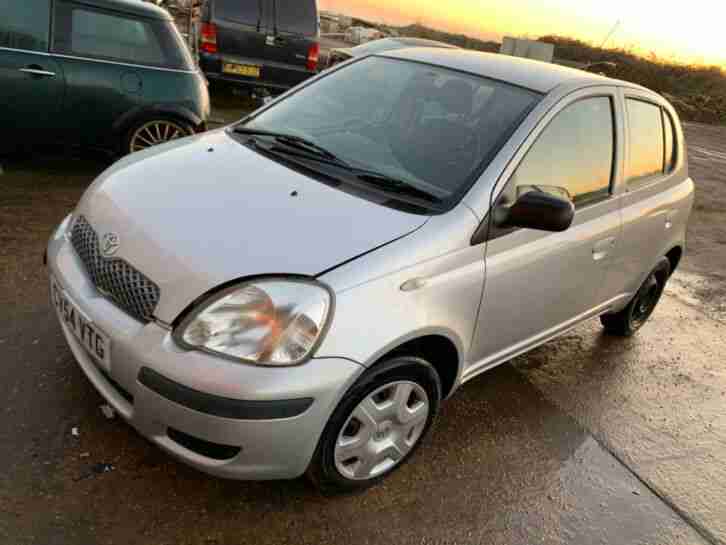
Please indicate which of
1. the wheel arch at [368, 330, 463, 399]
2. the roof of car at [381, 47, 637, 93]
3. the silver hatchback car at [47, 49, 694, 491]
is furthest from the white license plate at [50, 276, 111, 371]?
the roof of car at [381, 47, 637, 93]

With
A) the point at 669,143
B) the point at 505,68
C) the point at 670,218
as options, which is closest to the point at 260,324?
the point at 505,68

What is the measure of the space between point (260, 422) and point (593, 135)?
87.9 inches

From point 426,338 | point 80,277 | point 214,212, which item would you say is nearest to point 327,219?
point 214,212

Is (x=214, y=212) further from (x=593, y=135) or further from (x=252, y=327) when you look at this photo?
(x=593, y=135)

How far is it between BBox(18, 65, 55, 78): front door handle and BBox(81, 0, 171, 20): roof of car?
2.17ft

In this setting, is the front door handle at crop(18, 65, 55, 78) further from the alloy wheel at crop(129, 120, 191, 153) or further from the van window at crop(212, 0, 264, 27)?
the van window at crop(212, 0, 264, 27)

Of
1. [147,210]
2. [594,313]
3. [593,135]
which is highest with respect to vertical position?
[593,135]

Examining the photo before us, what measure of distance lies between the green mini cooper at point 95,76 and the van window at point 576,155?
3639mm

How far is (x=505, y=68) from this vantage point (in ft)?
10.4

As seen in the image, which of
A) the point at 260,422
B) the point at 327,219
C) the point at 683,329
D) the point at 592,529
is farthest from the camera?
the point at 683,329

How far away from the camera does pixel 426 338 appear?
2.48 m

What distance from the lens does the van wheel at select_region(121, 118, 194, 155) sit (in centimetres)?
538

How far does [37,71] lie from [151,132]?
966 mm

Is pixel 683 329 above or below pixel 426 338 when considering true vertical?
below
